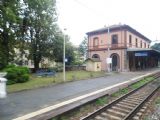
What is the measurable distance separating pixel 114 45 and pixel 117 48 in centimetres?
104

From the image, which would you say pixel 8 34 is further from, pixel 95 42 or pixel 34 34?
pixel 95 42

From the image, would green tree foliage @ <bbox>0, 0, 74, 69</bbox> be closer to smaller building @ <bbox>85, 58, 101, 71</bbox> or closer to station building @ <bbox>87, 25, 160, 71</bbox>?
smaller building @ <bbox>85, 58, 101, 71</bbox>

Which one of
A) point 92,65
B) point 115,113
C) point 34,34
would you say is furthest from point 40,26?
point 115,113

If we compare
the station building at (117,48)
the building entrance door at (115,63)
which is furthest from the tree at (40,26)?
the building entrance door at (115,63)

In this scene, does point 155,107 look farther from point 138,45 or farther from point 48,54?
point 138,45

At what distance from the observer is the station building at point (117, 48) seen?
41.0 meters

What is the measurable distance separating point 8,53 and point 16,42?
7.71 feet

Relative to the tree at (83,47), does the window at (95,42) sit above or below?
below

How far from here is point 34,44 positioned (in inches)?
1398

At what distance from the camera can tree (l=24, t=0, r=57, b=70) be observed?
33.2m

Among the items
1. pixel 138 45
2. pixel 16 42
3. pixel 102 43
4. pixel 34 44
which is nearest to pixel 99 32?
pixel 102 43

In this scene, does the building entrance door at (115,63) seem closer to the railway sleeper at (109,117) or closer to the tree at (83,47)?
the railway sleeper at (109,117)

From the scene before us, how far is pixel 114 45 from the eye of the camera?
42.8 m

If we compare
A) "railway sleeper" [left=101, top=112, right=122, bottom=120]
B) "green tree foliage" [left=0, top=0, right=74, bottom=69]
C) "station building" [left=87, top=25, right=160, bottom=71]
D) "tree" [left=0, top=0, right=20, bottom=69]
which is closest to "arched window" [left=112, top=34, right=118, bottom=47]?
"station building" [left=87, top=25, right=160, bottom=71]
